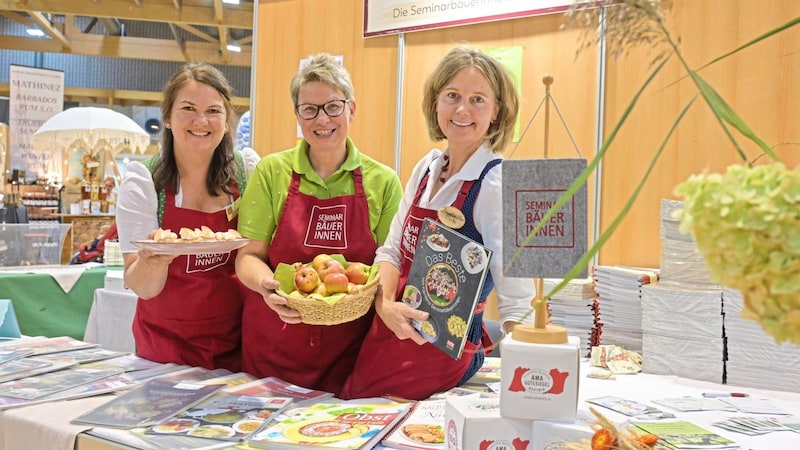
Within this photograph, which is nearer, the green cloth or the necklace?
the necklace

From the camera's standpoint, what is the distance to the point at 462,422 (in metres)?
1.26

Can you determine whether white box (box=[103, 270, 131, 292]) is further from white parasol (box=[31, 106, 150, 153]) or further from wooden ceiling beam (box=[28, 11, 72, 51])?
wooden ceiling beam (box=[28, 11, 72, 51])

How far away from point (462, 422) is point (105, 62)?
Result: 1734cm

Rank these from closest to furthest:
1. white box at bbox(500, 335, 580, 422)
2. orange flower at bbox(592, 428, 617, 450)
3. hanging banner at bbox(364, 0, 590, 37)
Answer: orange flower at bbox(592, 428, 617, 450)
white box at bbox(500, 335, 580, 422)
hanging banner at bbox(364, 0, 590, 37)

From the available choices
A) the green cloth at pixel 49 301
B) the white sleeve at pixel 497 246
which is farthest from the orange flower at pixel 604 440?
the green cloth at pixel 49 301

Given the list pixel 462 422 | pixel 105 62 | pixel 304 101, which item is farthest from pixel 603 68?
pixel 105 62

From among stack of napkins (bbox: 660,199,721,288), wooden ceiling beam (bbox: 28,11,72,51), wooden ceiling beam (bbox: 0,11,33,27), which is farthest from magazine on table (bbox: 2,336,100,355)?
wooden ceiling beam (bbox: 0,11,33,27)

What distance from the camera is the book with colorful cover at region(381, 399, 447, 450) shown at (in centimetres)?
147

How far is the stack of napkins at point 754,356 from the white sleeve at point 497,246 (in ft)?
3.26

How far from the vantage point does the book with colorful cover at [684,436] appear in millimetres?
1478

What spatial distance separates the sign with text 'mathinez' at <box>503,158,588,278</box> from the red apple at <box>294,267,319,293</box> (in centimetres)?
73

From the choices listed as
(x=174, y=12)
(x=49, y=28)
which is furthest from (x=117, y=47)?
(x=174, y=12)

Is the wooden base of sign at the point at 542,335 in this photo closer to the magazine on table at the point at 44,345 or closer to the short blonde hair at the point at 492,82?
the short blonde hair at the point at 492,82

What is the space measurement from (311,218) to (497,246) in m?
0.72
